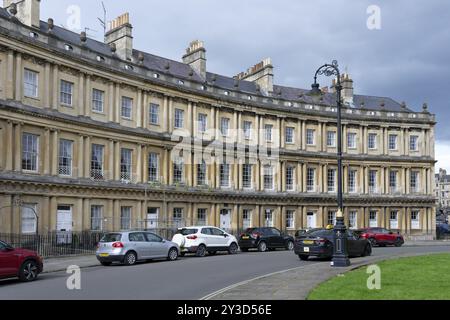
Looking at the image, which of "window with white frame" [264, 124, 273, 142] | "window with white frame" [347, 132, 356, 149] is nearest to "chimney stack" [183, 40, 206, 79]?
"window with white frame" [264, 124, 273, 142]

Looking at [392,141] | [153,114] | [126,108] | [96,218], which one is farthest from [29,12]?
[392,141]

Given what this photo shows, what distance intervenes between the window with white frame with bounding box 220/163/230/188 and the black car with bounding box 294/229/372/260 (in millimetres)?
19094

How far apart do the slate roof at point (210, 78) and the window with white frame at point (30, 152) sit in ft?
21.2

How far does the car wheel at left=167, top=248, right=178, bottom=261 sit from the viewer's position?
2598cm

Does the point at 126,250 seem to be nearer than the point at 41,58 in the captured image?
Yes

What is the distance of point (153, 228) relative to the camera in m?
38.0

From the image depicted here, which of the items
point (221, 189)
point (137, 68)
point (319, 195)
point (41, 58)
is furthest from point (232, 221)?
point (41, 58)

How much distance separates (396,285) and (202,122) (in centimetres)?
3005

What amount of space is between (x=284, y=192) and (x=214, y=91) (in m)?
11.4

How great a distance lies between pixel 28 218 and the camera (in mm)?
30578

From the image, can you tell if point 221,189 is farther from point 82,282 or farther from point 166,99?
point 82,282

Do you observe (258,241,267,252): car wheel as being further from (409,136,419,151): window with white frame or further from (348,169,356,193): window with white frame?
(409,136,419,151): window with white frame

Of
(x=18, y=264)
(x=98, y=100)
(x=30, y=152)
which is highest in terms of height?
(x=98, y=100)

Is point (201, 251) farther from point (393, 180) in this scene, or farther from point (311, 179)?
point (393, 180)
